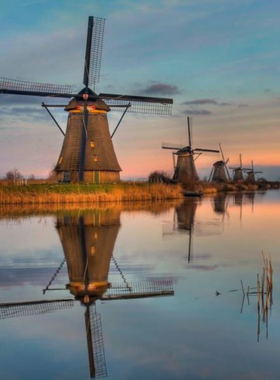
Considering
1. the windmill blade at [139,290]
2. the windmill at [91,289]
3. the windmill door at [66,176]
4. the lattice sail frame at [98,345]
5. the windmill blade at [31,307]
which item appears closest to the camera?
the lattice sail frame at [98,345]

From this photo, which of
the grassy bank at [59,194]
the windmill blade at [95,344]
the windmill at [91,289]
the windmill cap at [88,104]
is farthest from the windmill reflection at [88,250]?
the windmill cap at [88,104]

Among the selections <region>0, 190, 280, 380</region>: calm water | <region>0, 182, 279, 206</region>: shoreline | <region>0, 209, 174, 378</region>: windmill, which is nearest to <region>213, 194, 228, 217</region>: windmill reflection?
<region>0, 182, 279, 206</region>: shoreline

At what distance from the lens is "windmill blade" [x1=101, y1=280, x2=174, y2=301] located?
6.07 meters

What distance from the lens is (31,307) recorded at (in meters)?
5.63

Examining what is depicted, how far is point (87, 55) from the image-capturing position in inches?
973

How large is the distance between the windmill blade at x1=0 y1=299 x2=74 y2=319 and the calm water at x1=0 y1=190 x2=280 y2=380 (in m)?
0.01

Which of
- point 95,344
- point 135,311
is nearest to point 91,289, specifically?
point 135,311

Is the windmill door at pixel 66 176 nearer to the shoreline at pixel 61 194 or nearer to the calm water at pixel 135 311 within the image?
the shoreline at pixel 61 194

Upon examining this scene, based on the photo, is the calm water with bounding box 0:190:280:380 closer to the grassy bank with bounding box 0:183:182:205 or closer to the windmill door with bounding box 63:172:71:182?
the grassy bank with bounding box 0:183:182:205

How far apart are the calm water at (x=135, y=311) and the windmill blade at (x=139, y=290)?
15mm

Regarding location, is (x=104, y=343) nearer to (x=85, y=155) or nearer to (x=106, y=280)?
(x=106, y=280)

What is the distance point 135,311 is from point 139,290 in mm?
963

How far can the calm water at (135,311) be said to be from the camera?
3879mm

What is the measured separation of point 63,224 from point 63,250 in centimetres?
488
